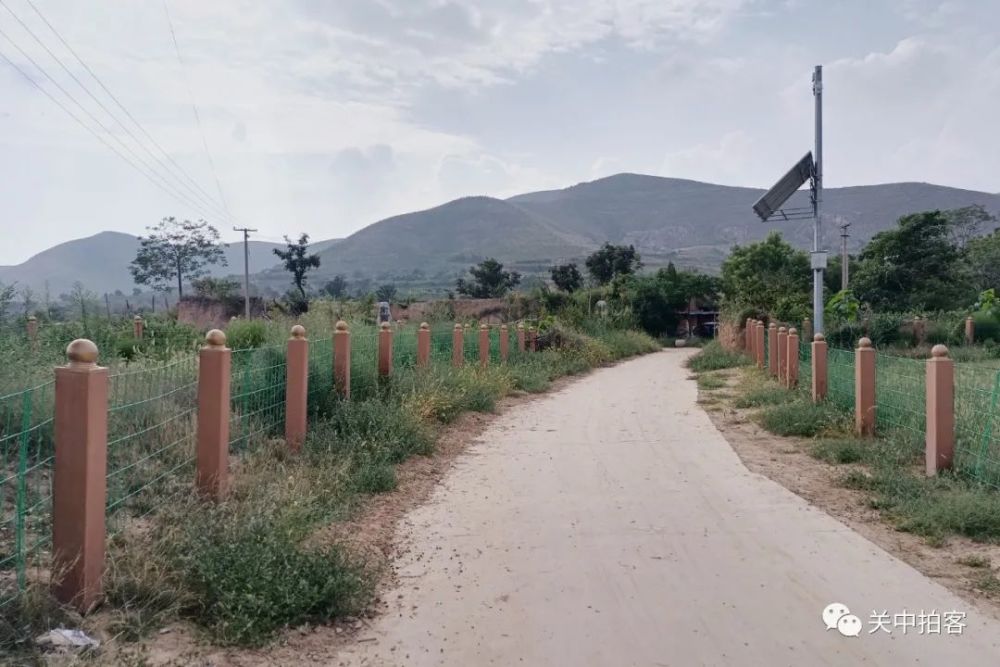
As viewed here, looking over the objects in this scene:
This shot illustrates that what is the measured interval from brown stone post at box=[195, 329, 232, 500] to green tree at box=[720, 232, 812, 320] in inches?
1025

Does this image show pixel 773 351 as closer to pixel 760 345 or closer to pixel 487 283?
pixel 760 345

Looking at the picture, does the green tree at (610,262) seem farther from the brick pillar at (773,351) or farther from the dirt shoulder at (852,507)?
the dirt shoulder at (852,507)

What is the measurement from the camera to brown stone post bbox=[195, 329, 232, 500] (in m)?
5.22

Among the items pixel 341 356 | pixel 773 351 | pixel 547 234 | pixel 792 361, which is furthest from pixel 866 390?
pixel 547 234

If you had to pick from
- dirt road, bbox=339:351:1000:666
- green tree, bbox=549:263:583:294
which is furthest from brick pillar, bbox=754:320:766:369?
green tree, bbox=549:263:583:294

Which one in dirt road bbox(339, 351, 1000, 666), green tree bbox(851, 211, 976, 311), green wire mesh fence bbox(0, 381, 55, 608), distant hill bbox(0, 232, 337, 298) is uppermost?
distant hill bbox(0, 232, 337, 298)

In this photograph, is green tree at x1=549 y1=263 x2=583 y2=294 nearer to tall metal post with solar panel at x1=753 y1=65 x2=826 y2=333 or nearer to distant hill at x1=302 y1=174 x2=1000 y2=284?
tall metal post with solar panel at x1=753 y1=65 x2=826 y2=333

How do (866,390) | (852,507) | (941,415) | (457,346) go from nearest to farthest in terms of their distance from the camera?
(852,507) < (941,415) < (866,390) < (457,346)

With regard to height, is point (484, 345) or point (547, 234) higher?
point (547, 234)

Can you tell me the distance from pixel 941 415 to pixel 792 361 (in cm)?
699

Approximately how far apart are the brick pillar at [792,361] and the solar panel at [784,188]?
3.88 meters

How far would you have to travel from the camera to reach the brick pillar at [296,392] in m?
7.14

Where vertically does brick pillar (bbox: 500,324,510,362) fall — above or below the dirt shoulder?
above

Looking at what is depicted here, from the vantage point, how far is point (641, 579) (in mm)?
4598
